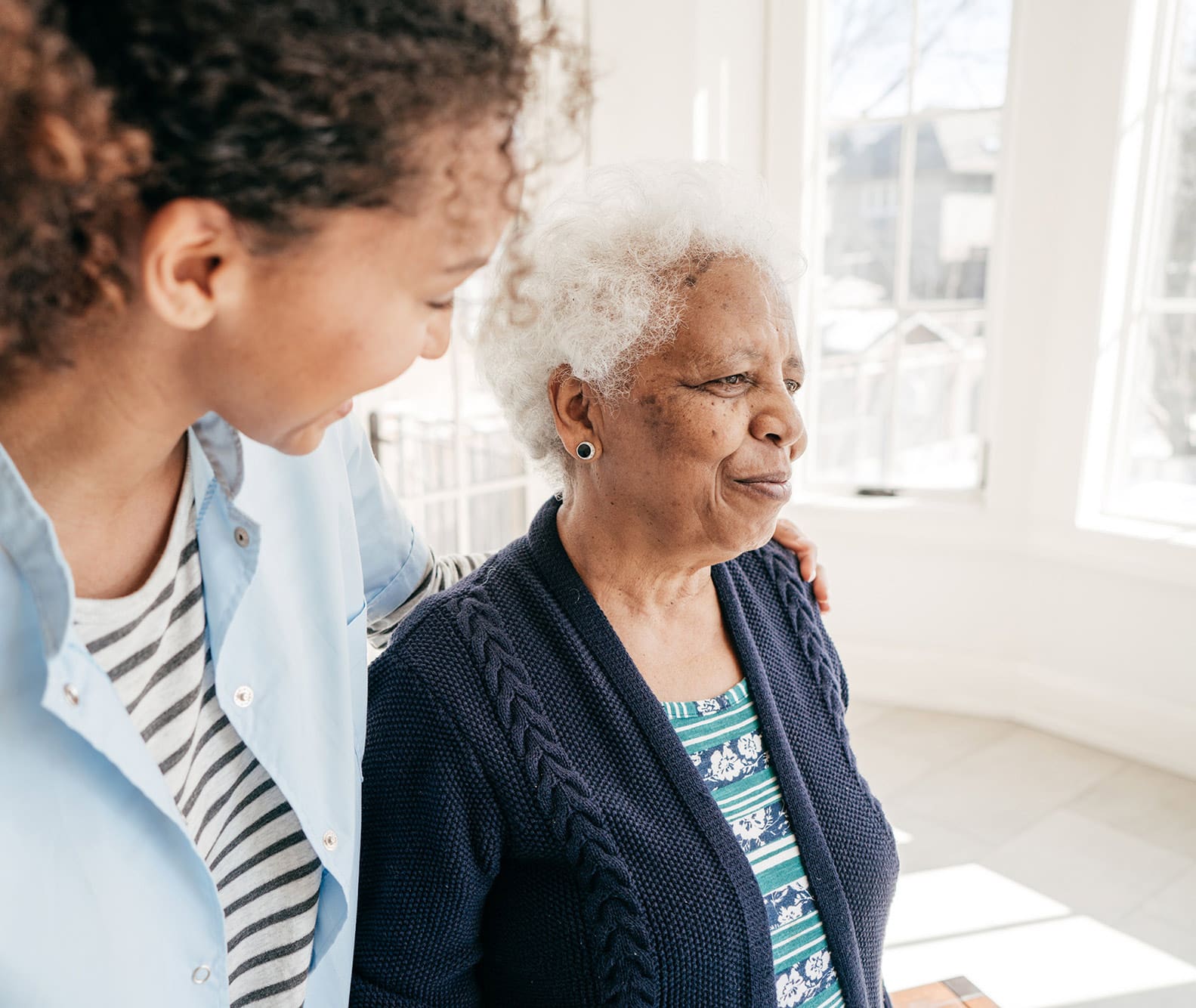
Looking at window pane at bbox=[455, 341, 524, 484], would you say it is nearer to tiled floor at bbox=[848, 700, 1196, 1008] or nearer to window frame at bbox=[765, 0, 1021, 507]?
window frame at bbox=[765, 0, 1021, 507]

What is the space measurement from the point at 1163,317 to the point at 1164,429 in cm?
38

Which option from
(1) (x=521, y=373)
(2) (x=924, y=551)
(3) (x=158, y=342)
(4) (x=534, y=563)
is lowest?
(2) (x=924, y=551)

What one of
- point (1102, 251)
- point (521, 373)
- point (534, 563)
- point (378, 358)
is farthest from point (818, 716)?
point (1102, 251)

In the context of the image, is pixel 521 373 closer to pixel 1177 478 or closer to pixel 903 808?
pixel 903 808

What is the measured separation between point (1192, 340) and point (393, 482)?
8.80ft

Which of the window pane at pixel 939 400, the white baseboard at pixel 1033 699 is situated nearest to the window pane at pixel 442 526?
the white baseboard at pixel 1033 699

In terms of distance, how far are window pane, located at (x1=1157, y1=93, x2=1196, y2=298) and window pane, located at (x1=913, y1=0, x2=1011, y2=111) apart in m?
0.57

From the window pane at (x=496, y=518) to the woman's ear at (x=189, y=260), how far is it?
2.80m

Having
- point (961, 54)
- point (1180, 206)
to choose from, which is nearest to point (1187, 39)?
point (1180, 206)

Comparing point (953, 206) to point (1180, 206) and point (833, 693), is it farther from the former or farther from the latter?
point (833, 693)

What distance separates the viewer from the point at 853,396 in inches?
153

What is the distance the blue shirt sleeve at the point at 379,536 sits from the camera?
120 centimetres

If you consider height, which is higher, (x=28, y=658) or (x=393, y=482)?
(x=28, y=658)

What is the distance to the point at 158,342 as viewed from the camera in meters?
0.66
